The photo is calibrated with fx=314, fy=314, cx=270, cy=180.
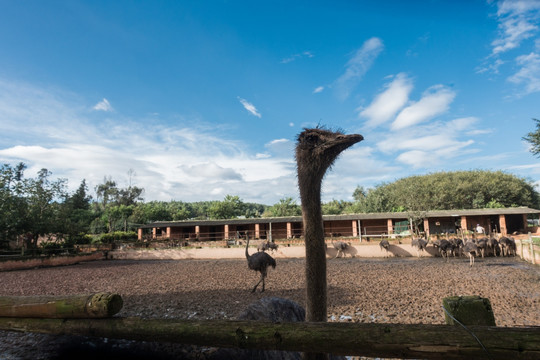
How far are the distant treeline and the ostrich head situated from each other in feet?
68.0

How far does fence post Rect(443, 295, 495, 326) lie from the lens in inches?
62.8

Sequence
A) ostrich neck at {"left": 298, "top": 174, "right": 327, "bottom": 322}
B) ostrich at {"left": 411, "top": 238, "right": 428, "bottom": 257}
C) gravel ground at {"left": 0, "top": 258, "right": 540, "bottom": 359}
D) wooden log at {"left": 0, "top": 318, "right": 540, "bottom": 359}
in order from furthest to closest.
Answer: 1. ostrich at {"left": 411, "top": 238, "right": 428, "bottom": 257}
2. gravel ground at {"left": 0, "top": 258, "right": 540, "bottom": 359}
3. ostrich neck at {"left": 298, "top": 174, "right": 327, "bottom": 322}
4. wooden log at {"left": 0, "top": 318, "right": 540, "bottom": 359}

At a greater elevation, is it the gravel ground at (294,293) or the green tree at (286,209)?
the green tree at (286,209)

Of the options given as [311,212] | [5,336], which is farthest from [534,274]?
[5,336]

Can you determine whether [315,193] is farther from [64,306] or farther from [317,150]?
[64,306]

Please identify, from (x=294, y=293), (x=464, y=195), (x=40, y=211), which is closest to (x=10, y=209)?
(x=40, y=211)

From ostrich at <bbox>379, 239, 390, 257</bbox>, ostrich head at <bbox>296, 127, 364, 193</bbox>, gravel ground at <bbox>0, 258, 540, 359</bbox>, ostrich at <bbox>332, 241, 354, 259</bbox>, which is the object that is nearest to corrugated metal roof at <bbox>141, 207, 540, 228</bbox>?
ostrich at <bbox>332, 241, 354, 259</bbox>

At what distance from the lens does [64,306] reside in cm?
220

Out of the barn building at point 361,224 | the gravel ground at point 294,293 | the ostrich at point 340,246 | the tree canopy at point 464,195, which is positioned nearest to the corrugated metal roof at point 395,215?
the barn building at point 361,224

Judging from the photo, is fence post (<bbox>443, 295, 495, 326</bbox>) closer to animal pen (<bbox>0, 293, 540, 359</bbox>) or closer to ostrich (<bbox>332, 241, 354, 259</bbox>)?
animal pen (<bbox>0, 293, 540, 359</bbox>)

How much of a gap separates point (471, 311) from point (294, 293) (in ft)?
23.9

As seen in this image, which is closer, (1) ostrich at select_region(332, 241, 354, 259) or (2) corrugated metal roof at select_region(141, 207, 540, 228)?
(1) ostrich at select_region(332, 241, 354, 259)

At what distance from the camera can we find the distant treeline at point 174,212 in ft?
61.8

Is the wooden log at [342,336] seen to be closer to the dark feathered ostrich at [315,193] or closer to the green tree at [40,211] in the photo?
the dark feathered ostrich at [315,193]
